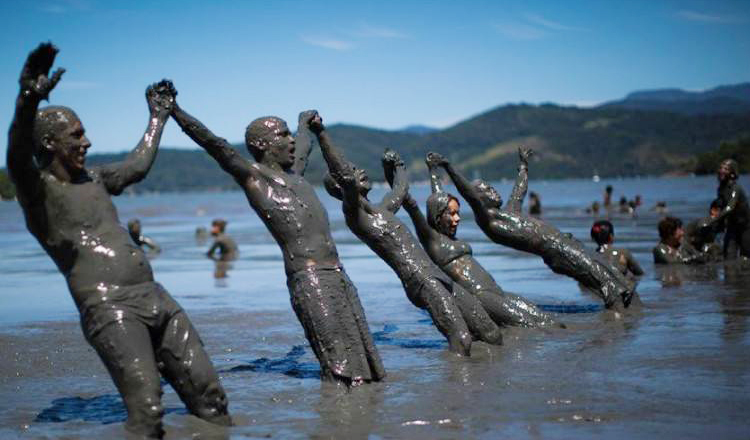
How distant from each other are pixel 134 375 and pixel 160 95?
2.07m

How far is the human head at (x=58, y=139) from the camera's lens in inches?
231

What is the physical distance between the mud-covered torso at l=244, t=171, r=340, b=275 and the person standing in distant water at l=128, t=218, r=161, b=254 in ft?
42.5

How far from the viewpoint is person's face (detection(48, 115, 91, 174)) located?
588cm

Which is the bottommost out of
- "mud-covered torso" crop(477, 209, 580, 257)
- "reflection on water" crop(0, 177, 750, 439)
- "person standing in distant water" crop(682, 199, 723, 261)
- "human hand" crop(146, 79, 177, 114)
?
"reflection on water" crop(0, 177, 750, 439)

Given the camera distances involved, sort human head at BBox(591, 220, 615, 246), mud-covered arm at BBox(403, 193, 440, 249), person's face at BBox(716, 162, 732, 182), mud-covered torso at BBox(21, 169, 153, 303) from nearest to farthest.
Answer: mud-covered torso at BBox(21, 169, 153, 303) < mud-covered arm at BBox(403, 193, 440, 249) < human head at BBox(591, 220, 615, 246) < person's face at BBox(716, 162, 732, 182)

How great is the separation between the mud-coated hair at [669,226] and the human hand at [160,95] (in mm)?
11355

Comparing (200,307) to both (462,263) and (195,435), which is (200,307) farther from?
(195,435)

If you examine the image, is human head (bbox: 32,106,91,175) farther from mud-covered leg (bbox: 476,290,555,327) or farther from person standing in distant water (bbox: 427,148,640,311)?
person standing in distant water (bbox: 427,148,640,311)

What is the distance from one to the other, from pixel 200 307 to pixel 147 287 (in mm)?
7539

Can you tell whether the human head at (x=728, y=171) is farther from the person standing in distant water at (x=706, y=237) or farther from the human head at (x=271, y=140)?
the human head at (x=271, y=140)

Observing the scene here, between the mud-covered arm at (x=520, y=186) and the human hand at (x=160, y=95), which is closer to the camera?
the human hand at (x=160, y=95)

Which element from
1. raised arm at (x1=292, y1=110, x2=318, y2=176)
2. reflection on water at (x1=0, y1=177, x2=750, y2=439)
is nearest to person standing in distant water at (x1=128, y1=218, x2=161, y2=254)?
reflection on water at (x1=0, y1=177, x2=750, y2=439)

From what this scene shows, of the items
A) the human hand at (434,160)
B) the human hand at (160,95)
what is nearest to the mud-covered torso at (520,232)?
the human hand at (434,160)

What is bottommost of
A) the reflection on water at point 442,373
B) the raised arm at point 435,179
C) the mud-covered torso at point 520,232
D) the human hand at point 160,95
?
the reflection on water at point 442,373
